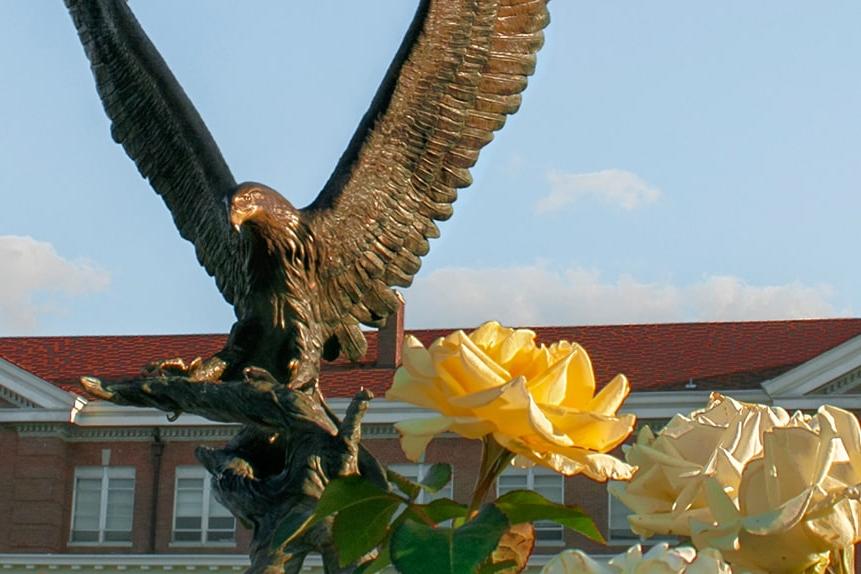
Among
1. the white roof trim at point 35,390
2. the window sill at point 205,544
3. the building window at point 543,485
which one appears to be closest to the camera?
the building window at point 543,485

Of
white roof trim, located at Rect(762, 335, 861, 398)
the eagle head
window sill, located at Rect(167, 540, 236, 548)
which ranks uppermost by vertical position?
white roof trim, located at Rect(762, 335, 861, 398)

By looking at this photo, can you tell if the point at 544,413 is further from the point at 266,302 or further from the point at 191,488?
the point at 191,488

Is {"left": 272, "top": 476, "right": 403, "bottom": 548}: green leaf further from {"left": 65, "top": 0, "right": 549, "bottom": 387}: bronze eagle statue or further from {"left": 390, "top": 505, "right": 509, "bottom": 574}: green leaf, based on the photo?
{"left": 65, "top": 0, "right": 549, "bottom": 387}: bronze eagle statue

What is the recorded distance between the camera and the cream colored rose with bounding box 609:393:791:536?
5.24ft

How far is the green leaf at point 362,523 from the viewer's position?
5.80 feet

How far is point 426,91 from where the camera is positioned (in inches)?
197

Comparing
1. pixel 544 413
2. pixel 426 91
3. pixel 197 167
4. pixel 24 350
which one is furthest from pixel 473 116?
pixel 24 350

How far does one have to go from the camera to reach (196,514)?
32531 millimetres

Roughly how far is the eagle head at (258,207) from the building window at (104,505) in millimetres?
29092

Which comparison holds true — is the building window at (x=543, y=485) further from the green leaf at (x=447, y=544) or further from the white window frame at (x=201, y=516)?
the green leaf at (x=447, y=544)

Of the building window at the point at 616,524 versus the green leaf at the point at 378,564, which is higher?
the green leaf at the point at 378,564

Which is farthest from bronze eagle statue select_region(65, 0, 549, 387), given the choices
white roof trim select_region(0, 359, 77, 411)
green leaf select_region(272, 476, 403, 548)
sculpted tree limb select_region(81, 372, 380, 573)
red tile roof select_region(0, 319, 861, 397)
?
white roof trim select_region(0, 359, 77, 411)

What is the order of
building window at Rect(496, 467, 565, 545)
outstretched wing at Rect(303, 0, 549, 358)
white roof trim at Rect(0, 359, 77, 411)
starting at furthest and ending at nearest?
1. white roof trim at Rect(0, 359, 77, 411)
2. building window at Rect(496, 467, 565, 545)
3. outstretched wing at Rect(303, 0, 549, 358)

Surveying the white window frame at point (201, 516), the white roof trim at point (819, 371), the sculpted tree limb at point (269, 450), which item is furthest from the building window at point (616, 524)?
the sculpted tree limb at point (269, 450)
